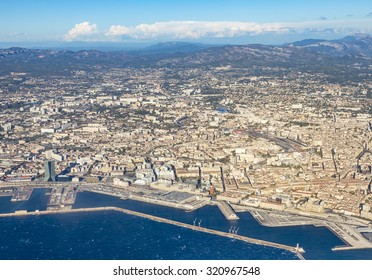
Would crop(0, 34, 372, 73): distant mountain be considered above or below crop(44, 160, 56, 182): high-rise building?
below

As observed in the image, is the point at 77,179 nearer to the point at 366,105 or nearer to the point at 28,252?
the point at 28,252

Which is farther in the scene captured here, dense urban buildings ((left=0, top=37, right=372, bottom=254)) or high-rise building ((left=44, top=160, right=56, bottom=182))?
high-rise building ((left=44, top=160, right=56, bottom=182))

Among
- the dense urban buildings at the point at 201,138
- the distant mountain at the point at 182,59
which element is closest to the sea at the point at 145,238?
the dense urban buildings at the point at 201,138

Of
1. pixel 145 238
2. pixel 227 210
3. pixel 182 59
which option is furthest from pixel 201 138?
pixel 182 59

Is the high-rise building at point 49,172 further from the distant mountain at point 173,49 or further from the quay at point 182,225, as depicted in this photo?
the distant mountain at point 173,49

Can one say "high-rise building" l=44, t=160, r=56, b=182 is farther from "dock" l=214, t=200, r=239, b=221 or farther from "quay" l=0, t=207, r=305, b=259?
"dock" l=214, t=200, r=239, b=221

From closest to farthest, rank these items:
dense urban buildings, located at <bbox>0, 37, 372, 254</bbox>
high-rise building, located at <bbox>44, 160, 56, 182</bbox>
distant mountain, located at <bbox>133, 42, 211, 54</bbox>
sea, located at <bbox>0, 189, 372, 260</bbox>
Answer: sea, located at <bbox>0, 189, 372, 260</bbox>, dense urban buildings, located at <bbox>0, 37, 372, 254</bbox>, high-rise building, located at <bbox>44, 160, 56, 182</bbox>, distant mountain, located at <bbox>133, 42, 211, 54</bbox>

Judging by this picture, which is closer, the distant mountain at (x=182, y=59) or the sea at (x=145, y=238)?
the sea at (x=145, y=238)

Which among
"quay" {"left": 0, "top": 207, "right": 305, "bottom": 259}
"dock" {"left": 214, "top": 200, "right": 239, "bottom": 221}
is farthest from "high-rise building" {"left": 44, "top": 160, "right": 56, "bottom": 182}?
"dock" {"left": 214, "top": 200, "right": 239, "bottom": 221}

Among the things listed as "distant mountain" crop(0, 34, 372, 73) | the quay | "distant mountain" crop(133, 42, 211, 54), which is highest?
the quay

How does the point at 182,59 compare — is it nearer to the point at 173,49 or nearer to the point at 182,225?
the point at 173,49
